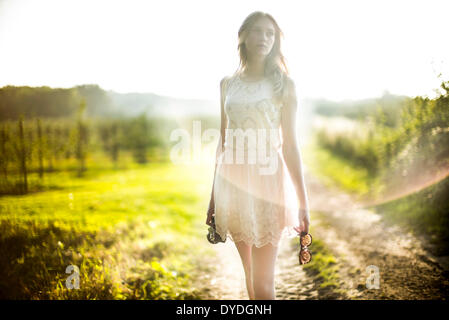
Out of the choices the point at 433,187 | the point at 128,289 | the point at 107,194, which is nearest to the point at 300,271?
the point at 128,289

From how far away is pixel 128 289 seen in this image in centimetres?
360

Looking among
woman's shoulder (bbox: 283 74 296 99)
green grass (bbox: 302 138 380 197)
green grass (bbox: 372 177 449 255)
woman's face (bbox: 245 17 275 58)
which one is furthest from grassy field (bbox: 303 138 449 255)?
woman's face (bbox: 245 17 275 58)

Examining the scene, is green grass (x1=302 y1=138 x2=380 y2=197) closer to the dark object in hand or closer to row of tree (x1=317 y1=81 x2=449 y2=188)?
row of tree (x1=317 y1=81 x2=449 y2=188)

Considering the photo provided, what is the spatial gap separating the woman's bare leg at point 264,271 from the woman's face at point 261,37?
1429 mm

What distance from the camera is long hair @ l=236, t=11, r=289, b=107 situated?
2199mm

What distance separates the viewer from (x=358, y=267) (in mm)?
4320

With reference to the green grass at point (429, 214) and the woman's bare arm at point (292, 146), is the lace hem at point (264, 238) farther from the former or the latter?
the green grass at point (429, 214)

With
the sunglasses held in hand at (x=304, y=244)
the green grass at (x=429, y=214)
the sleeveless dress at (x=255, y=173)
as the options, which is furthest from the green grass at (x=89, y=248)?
the green grass at (x=429, y=214)

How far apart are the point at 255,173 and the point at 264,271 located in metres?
0.72

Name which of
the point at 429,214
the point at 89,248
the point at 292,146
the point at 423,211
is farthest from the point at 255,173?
the point at 423,211

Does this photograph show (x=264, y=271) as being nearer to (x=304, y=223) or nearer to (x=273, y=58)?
(x=304, y=223)

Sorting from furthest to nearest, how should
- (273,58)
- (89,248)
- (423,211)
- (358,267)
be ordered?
1. (423,211)
2. (358,267)
3. (89,248)
4. (273,58)

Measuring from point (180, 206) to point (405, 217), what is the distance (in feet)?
16.4
